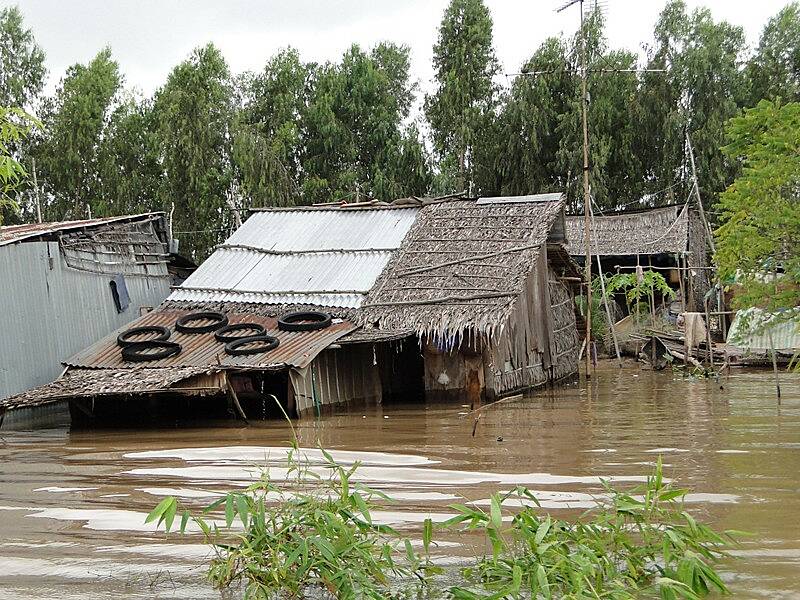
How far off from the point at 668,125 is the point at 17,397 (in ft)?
75.8

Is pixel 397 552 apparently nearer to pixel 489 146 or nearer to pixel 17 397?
pixel 17 397

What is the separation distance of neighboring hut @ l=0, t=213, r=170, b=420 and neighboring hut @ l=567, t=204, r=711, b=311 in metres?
13.9

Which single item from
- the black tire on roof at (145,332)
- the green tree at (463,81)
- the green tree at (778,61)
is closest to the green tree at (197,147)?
the green tree at (463,81)

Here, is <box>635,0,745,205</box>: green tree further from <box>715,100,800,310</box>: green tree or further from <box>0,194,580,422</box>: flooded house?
<box>715,100,800,310</box>: green tree

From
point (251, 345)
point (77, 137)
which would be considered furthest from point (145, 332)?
point (77, 137)

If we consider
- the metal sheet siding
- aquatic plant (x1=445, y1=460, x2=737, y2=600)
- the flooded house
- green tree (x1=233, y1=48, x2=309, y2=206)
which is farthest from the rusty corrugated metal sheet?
green tree (x1=233, y1=48, x2=309, y2=206)

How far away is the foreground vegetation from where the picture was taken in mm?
5684

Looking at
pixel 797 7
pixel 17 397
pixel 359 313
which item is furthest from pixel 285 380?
pixel 797 7

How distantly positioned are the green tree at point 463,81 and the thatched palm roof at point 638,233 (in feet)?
14.3

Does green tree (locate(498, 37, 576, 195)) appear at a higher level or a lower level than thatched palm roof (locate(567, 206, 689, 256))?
higher

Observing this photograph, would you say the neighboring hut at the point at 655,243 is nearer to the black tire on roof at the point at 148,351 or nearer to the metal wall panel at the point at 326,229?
the metal wall panel at the point at 326,229

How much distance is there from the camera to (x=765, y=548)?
6.99m

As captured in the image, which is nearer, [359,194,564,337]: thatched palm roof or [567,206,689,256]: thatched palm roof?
[359,194,564,337]: thatched palm roof

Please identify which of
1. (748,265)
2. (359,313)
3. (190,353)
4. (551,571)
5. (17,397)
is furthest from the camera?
(359,313)
